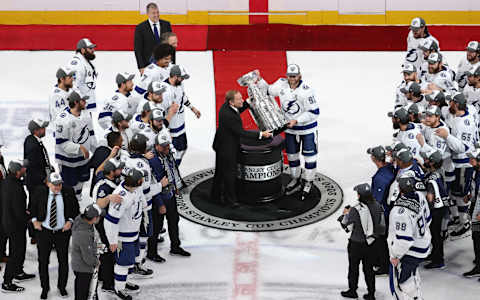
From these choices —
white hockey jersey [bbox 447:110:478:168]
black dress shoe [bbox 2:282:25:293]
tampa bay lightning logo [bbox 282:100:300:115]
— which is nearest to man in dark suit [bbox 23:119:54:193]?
black dress shoe [bbox 2:282:25:293]

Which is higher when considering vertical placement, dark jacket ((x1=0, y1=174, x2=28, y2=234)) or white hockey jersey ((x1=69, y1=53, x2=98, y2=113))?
white hockey jersey ((x1=69, y1=53, x2=98, y2=113))

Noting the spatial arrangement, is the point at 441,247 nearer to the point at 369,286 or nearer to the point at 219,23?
the point at 369,286

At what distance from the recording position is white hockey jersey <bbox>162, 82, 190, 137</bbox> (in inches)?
365

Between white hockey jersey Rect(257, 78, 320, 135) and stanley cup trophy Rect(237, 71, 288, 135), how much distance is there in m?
0.13

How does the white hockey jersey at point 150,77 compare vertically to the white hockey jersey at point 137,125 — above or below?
above

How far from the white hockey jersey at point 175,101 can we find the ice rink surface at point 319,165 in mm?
1110

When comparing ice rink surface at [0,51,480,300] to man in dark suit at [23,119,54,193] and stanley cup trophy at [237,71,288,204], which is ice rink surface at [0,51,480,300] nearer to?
stanley cup trophy at [237,71,288,204]

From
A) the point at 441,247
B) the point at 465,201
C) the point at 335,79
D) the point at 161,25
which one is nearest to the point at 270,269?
the point at 441,247

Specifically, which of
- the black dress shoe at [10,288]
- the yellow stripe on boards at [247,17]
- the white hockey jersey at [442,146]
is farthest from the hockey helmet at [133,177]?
the yellow stripe on boards at [247,17]

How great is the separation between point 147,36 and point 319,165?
Result: 3.44 m

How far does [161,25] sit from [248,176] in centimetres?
363

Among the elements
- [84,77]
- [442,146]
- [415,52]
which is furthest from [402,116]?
[84,77]

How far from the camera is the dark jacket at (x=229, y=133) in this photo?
9039 millimetres

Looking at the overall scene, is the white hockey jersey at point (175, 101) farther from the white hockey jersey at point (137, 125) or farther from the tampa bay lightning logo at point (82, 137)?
Answer: the tampa bay lightning logo at point (82, 137)
